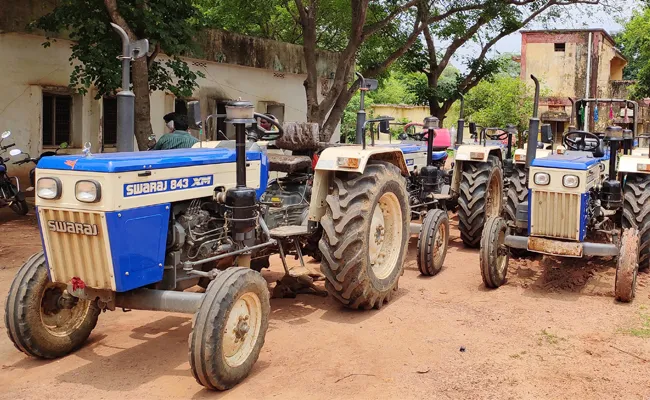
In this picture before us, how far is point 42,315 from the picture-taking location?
15.3 ft

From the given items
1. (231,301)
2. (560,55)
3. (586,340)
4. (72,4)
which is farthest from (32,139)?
(560,55)

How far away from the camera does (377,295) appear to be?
19.6 ft

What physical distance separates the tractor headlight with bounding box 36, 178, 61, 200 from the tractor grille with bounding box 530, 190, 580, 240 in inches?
183

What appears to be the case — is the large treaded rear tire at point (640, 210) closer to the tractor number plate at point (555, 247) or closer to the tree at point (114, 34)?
the tractor number plate at point (555, 247)

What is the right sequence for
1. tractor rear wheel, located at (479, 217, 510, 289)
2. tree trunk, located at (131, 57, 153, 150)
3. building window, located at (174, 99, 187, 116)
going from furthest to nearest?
building window, located at (174, 99, 187, 116), tree trunk, located at (131, 57, 153, 150), tractor rear wheel, located at (479, 217, 510, 289)

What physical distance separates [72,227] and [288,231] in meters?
2.05

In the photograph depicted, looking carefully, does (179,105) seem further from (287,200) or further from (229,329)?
(229,329)

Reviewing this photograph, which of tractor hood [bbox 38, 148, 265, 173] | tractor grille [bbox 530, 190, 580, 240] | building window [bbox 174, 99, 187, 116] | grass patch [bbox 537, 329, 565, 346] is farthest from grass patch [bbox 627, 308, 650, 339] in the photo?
building window [bbox 174, 99, 187, 116]

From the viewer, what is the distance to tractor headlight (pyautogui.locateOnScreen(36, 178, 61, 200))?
4117 millimetres

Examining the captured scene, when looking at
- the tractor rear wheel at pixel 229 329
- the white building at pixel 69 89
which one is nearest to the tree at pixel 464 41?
the white building at pixel 69 89

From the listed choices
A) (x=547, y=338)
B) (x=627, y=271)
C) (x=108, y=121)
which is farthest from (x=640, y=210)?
(x=108, y=121)

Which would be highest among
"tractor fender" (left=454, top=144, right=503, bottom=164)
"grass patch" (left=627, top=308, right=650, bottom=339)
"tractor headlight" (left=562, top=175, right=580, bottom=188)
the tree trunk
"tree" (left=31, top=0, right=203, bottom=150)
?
"tree" (left=31, top=0, right=203, bottom=150)

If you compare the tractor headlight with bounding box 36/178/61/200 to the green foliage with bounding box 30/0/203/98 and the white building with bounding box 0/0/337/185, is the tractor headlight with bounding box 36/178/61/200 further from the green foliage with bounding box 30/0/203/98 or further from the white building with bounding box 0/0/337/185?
the white building with bounding box 0/0/337/185

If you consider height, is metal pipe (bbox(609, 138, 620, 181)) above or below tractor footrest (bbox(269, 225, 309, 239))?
above
